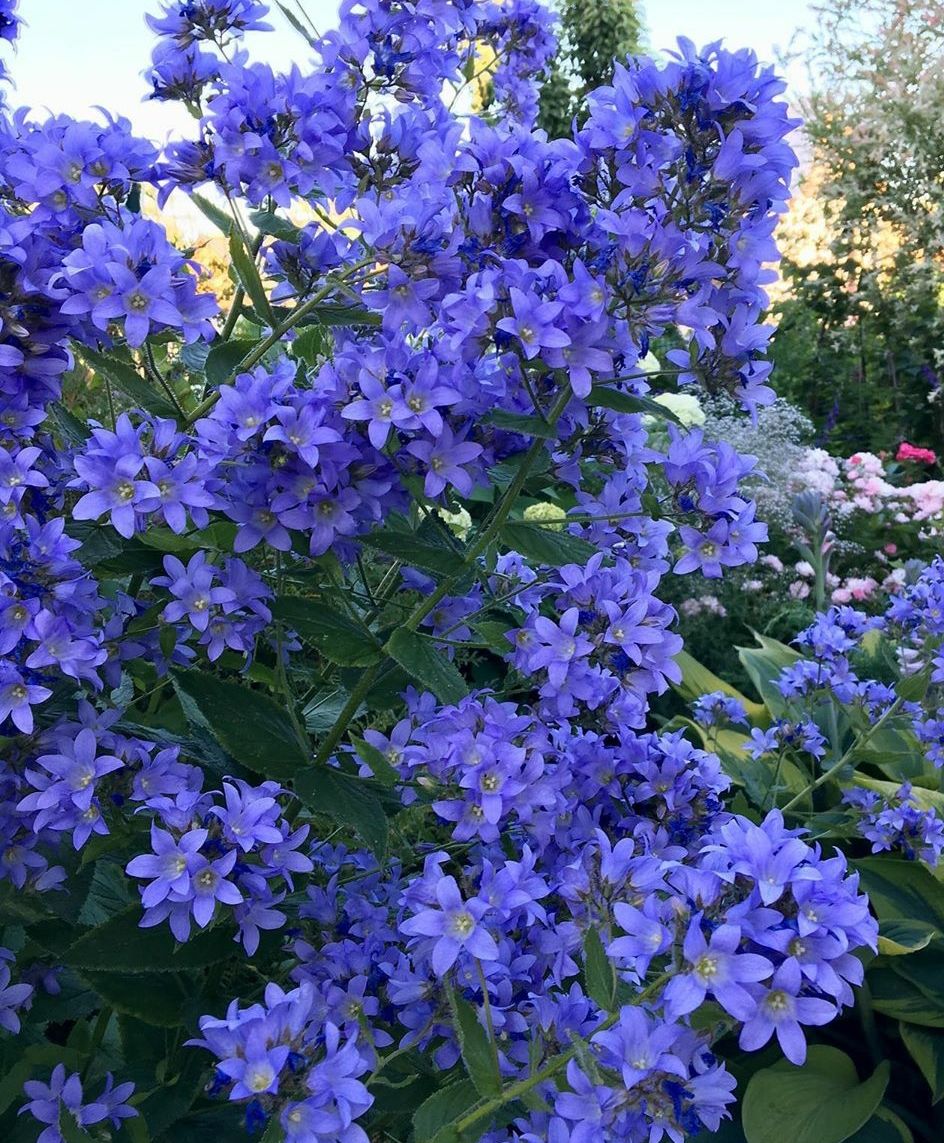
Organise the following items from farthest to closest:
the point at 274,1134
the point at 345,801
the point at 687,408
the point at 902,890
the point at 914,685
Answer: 1. the point at 687,408
2. the point at 902,890
3. the point at 914,685
4. the point at 345,801
5. the point at 274,1134

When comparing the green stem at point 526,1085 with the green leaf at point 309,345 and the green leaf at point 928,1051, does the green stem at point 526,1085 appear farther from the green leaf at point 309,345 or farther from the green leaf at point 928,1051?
A: the green leaf at point 928,1051

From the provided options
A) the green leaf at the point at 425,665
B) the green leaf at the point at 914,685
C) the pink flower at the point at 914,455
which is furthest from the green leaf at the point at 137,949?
the pink flower at the point at 914,455

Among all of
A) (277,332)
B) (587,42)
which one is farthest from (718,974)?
(587,42)

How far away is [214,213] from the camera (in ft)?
3.93

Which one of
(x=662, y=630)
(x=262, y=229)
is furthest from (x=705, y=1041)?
(x=262, y=229)

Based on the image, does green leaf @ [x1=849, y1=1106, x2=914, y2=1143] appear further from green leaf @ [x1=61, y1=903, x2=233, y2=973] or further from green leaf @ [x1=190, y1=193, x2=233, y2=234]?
green leaf @ [x1=190, y1=193, x2=233, y2=234]

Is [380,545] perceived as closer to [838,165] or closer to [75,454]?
[75,454]

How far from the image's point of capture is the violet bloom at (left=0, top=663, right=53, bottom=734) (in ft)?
3.00

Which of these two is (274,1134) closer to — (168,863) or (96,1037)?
(168,863)

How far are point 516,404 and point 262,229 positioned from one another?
0.99 feet

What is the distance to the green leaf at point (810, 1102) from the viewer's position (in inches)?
68.6

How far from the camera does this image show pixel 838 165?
9.19 metres

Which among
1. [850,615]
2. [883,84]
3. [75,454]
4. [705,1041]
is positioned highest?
[883,84]

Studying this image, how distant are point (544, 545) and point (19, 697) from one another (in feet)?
1.54
